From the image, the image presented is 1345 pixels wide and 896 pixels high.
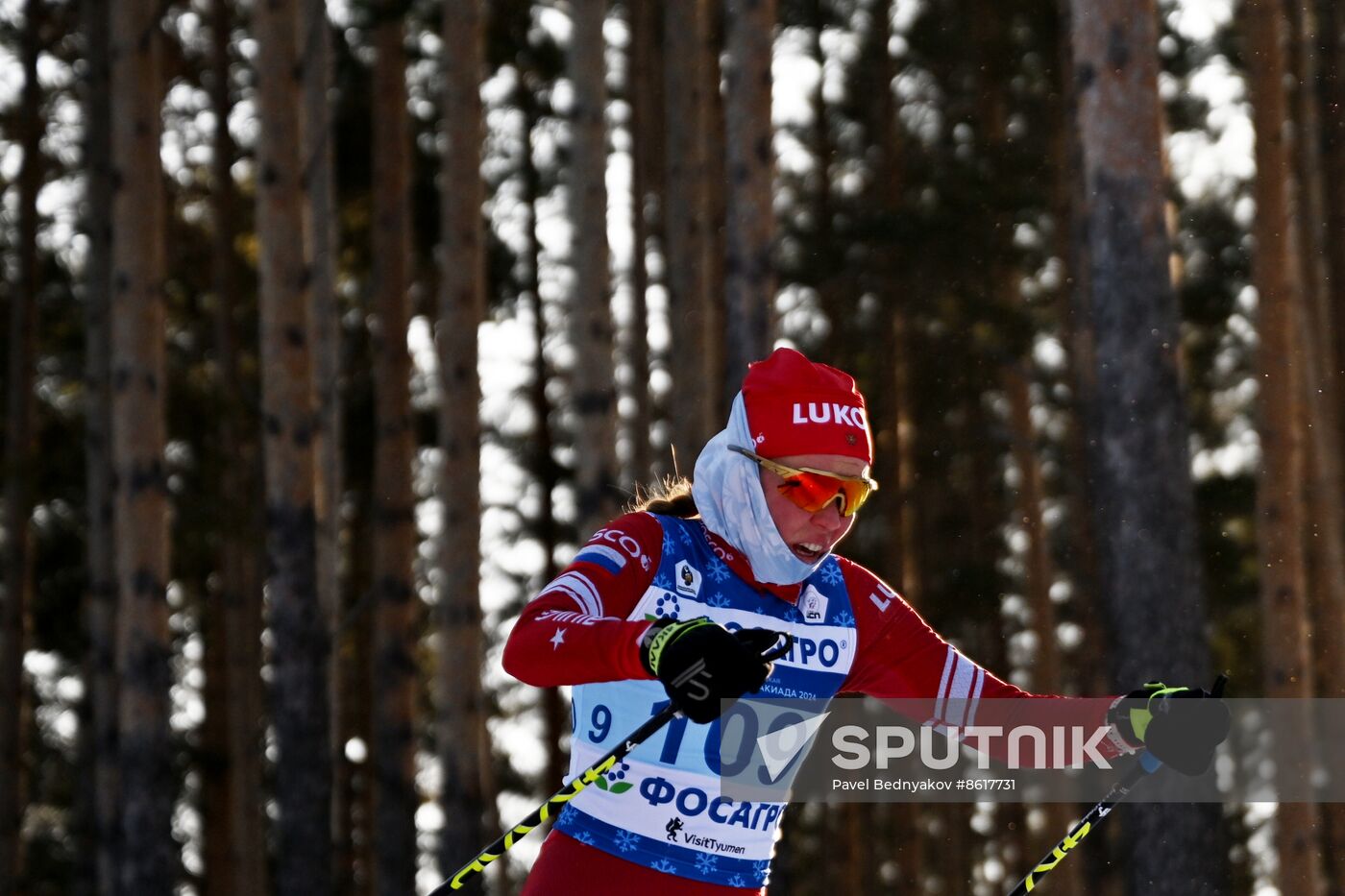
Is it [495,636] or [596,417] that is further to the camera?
[495,636]

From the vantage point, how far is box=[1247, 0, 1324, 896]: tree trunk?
469 inches

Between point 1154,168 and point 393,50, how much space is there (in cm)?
895

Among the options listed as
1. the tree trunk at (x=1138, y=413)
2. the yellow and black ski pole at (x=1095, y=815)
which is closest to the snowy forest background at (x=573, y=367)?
the tree trunk at (x=1138, y=413)

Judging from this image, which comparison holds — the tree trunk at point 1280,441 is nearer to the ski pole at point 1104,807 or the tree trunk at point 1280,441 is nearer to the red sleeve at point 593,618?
the ski pole at point 1104,807

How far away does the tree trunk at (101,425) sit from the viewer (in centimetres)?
1338

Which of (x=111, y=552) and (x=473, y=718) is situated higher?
(x=111, y=552)

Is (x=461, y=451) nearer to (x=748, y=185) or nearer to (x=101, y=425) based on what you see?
(x=748, y=185)

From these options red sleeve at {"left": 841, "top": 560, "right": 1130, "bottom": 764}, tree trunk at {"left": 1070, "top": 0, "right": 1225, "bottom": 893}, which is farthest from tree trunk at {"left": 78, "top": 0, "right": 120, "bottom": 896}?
red sleeve at {"left": 841, "top": 560, "right": 1130, "bottom": 764}

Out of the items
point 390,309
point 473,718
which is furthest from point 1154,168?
point 390,309

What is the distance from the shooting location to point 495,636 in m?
21.1

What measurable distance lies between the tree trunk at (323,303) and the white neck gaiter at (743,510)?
702cm

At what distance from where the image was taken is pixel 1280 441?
480 inches

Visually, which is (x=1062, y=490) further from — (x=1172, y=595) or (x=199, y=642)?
(x=1172, y=595)

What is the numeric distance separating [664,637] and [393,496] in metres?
10.2
